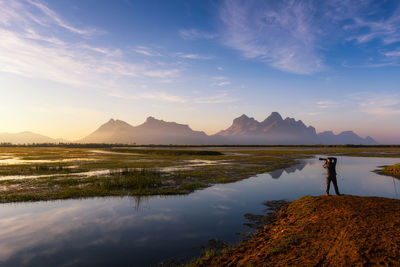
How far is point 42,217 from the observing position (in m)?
15.7

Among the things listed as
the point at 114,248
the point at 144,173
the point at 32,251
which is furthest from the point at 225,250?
the point at 144,173

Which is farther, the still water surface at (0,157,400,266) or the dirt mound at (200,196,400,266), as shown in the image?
the still water surface at (0,157,400,266)

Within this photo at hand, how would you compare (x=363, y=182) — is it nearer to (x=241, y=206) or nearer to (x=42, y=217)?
(x=241, y=206)

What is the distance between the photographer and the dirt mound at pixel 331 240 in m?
7.77

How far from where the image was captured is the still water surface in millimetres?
10719

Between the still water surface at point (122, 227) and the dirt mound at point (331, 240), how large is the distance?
222 cm

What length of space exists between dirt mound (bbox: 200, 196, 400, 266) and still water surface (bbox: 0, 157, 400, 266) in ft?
7.30

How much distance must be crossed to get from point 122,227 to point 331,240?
11453mm

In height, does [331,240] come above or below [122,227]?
above

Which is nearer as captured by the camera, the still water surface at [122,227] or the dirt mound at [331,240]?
the dirt mound at [331,240]

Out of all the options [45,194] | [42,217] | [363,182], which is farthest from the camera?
[363,182]

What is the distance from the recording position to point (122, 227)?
1407 centimetres

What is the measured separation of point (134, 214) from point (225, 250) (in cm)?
835

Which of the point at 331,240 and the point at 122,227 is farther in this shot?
the point at 122,227
